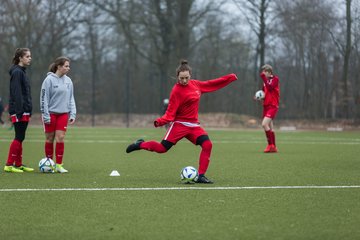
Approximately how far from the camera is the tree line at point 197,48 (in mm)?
32906

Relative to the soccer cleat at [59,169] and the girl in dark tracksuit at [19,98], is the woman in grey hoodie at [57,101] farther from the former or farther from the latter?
the girl in dark tracksuit at [19,98]

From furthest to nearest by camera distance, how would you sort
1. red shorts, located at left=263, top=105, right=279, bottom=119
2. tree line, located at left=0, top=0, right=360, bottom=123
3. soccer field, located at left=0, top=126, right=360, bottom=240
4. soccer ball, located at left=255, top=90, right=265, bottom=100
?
tree line, located at left=0, top=0, right=360, bottom=123
soccer ball, located at left=255, top=90, right=265, bottom=100
red shorts, located at left=263, top=105, right=279, bottom=119
soccer field, located at left=0, top=126, right=360, bottom=240

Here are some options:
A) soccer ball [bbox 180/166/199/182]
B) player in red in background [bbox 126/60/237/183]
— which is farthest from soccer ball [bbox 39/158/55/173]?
soccer ball [bbox 180/166/199/182]

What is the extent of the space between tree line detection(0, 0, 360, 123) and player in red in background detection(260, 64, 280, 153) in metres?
16.7

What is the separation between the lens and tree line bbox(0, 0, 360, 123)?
3291 cm

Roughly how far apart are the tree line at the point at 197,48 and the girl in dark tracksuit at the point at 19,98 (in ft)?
76.1

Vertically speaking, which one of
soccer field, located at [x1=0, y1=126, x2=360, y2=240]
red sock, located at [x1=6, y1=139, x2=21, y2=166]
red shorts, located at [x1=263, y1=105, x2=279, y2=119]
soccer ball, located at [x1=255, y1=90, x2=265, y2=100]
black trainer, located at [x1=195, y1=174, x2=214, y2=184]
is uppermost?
soccer ball, located at [x1=255, y1=90, x2=265, y2=100]

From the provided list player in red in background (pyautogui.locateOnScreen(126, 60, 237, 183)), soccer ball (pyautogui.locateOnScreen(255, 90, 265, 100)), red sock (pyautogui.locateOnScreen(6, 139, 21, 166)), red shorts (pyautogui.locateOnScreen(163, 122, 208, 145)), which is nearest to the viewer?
player in red in background (pyautogui.locateOnScreen(126, 60, 237, 183))

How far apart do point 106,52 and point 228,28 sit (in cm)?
1003

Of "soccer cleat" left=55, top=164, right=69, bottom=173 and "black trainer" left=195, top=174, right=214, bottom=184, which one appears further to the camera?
"soccer cleat" left=55, top=164, right=69, bottom=173

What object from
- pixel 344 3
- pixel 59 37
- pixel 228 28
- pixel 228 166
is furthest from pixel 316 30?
pixel 228 166

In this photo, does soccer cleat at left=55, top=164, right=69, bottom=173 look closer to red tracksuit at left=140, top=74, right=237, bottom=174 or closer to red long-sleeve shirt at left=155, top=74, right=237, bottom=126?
red tracksuit at left=140, top=74, right=237, bottom=174

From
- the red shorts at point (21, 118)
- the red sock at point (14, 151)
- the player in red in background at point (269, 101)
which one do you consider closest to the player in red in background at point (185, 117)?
the red shorts at point (21, 118)

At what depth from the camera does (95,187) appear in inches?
328
